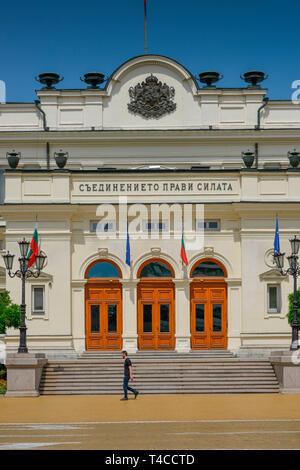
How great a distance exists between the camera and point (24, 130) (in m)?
42.9

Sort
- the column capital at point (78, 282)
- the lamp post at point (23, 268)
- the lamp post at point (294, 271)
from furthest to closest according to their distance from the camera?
the column capital at point (78, 282), the lamp post at point (23, 268), the lamp post at point (294, 271)

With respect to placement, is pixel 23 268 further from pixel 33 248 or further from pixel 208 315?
pixel 208 315

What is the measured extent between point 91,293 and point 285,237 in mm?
8783

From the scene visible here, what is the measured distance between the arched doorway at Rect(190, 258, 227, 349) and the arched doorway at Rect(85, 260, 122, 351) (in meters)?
3.28

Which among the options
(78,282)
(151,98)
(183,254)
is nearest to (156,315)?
(183,254)

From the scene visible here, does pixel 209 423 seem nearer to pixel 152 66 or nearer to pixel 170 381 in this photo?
pixel 170 381

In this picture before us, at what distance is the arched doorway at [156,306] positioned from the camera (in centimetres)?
3666

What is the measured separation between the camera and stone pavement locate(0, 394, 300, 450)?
18422 millimetres

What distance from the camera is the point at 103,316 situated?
1443 inches

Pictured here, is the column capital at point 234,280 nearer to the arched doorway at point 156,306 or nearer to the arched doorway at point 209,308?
the arched doorway at point 209,308

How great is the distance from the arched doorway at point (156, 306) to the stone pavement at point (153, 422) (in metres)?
7.25

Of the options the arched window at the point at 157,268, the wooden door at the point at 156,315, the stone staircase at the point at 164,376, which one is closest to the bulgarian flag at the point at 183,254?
the arched window at the point at 157,268

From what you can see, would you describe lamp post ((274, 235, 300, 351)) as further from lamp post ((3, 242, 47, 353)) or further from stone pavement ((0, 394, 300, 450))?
lamp post ((3, 242, 47, 353))

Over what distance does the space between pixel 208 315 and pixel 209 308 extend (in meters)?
0.31
